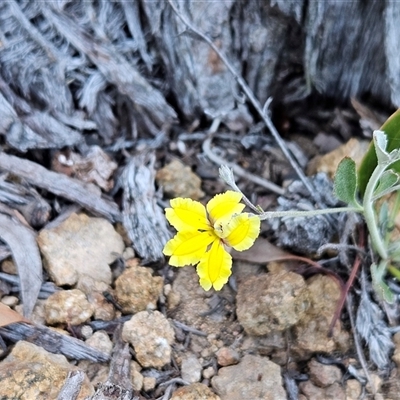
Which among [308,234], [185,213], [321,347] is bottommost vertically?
[321,347]

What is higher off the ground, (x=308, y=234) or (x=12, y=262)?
(x=12, y=262)

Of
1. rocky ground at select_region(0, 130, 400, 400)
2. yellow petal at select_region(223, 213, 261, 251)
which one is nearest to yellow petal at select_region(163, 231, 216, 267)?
yellow petal at select_region(223, 213, 261, 251)

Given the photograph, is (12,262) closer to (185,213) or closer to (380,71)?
(185,213)

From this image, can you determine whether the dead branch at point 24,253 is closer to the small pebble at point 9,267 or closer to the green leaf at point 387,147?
the small pebble at point 9,267

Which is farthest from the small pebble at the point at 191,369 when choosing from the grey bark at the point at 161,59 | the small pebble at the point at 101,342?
the grey bark at the point at 161,59

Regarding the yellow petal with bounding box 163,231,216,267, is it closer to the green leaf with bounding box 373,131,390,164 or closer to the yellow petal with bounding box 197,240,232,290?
the yellow petal with bounding box 197,240,232,290

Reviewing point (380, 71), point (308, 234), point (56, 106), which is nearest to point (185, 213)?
point (308, 234)
